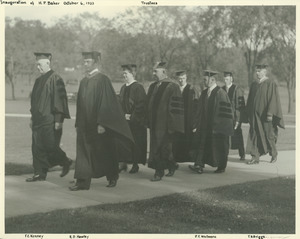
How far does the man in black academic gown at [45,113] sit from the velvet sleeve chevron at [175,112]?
5.09 ft

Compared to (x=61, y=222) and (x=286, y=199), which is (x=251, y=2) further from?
(x=61, y=222)

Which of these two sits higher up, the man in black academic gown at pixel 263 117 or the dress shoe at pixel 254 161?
the man in black academic gown at pixel 263 117

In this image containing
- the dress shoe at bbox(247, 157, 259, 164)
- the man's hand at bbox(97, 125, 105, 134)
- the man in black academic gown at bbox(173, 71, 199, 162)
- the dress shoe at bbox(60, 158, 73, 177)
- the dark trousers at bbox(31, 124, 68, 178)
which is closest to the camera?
the man's hand at bbox(97, 125, 105, 134)

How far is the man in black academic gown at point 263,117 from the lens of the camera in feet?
30.2

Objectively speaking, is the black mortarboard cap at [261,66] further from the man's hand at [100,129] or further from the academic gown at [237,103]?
the man's hand at [100,129]

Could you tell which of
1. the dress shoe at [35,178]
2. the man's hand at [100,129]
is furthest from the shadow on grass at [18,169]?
the man's hand at [100,129]

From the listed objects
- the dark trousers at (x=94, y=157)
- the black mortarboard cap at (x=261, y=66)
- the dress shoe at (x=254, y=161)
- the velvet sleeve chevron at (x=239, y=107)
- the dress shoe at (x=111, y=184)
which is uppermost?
the black mortarboard cap at (x=261, y=66)

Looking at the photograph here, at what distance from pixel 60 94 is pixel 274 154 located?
14.0 ft

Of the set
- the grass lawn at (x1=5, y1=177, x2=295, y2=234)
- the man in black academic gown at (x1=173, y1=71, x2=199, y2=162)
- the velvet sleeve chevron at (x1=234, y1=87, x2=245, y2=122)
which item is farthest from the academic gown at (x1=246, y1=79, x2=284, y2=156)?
the grass lawn at (x1=5, y1=177, x2=295, y2=234)

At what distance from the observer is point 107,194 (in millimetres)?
6645

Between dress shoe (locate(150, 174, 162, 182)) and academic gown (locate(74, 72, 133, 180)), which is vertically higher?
academic gown (locate(74, 72, 133, 180))

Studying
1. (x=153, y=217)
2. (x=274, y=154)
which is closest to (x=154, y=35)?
(x=274, y=154)

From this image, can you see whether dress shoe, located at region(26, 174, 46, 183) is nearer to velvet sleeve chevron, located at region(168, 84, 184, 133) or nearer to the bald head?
the bald head

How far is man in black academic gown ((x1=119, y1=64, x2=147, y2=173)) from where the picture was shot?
8.00 m
